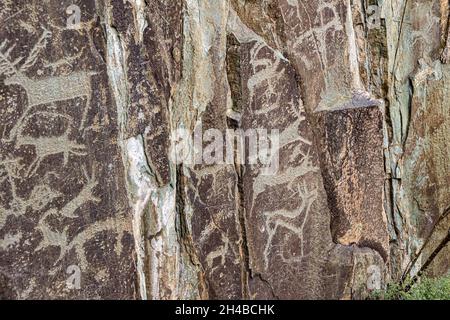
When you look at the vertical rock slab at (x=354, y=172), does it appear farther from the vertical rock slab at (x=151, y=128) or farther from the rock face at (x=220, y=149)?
the vertical rock slab at (x=151, y=128)

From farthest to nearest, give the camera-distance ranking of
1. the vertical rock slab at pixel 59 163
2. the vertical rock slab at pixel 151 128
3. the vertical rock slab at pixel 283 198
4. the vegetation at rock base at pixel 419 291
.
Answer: the vegetation at rock base at pixel 419 291 < the vertical rock slab at pixel 283 198 < the vertical rock slab at pixel 151 128 < the vertical rock slab at pixel 59 163

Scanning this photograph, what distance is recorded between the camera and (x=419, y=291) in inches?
161

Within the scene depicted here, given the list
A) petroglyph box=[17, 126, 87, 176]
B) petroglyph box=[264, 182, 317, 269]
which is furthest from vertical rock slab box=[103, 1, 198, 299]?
petroglyph box=[264, 182, 317, 269]

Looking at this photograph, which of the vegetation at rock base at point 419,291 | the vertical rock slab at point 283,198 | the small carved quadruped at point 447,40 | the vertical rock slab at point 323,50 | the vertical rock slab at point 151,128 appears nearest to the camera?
the vertical rock slab at point 151,128

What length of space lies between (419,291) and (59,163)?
252 centimetres

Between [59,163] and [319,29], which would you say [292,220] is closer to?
[319,29]

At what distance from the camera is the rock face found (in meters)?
3.01

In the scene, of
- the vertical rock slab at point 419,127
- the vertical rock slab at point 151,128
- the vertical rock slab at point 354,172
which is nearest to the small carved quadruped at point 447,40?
the vertical rock slab at point 419,127

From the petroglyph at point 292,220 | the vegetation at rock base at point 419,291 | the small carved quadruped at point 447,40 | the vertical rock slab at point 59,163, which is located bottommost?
the vegetation at rock base at point 419,291

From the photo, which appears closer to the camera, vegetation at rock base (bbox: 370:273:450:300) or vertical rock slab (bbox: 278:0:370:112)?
vertical rock slab (bbox: 278:0:370:112)

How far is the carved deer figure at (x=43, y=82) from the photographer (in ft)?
9.62

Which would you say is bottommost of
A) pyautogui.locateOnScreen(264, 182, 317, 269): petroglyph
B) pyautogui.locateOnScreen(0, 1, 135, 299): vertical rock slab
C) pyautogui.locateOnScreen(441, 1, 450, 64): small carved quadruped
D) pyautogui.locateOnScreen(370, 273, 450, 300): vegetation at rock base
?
pyautogui.locateOnScreen(370, 273, 450, 300): vegetation at rock base

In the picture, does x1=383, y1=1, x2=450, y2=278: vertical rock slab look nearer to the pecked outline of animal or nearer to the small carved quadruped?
the small carved quadruped

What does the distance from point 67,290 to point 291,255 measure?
141 cm
